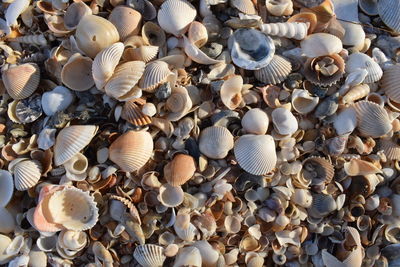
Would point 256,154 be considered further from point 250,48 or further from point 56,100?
point 56,100

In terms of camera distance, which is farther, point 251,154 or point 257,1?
point 257,1

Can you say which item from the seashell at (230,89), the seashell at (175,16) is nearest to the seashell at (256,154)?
the seashell at (230,89)

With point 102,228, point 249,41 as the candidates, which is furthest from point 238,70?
point 102,228

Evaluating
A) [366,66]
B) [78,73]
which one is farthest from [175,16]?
[366,66]

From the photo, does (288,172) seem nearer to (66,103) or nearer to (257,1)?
(257,1)

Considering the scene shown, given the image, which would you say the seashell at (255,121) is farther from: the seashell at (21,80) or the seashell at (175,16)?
the seashell at (21,80)

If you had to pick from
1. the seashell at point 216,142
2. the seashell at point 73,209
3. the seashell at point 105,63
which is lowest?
the seashell at point 73,209

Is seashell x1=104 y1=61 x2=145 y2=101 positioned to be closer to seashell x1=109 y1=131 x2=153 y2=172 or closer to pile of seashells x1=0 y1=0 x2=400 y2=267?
pile of seashells x1=0 y1=0 x2=400 y2=267
